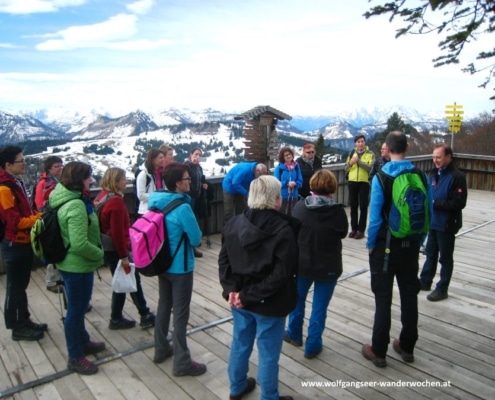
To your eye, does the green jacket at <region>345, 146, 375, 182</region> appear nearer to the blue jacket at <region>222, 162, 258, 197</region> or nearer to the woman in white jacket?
the blue jacket at <region>222, 162, 258, 197</region>

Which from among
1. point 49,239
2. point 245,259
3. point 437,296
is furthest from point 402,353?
point 49,239

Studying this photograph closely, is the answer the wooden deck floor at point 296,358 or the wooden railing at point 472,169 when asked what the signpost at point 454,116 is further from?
the wooden deck floor at point 296,358

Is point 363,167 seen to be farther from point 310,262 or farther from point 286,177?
point 310,262

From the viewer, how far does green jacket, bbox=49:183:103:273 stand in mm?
2902

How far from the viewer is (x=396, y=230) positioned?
292cm

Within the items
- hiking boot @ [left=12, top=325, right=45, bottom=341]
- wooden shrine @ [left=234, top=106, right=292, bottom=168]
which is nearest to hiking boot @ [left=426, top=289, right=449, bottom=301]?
wooden shrine @ [left=234, top=106, right=292, bottom=168]

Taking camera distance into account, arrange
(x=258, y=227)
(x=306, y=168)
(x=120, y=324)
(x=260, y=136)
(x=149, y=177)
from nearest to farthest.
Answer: (x=258, y=227)
(x=120, y=324)
(x=149, y=177)
(x=306, y=168)
(x=260, y=136)

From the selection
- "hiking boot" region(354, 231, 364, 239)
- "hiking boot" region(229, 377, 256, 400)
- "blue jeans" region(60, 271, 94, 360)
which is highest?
"blue jeans" region(60, 271, 94, 360)

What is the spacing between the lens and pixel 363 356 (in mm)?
3324

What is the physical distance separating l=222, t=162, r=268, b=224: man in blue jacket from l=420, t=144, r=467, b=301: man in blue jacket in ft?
7.95

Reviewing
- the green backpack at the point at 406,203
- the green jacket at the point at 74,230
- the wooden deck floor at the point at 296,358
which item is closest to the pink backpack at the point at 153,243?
the green jacket at the point at 74,230

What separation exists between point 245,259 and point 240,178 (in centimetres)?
364

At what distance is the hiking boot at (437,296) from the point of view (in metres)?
4.45

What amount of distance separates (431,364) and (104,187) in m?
3.09
